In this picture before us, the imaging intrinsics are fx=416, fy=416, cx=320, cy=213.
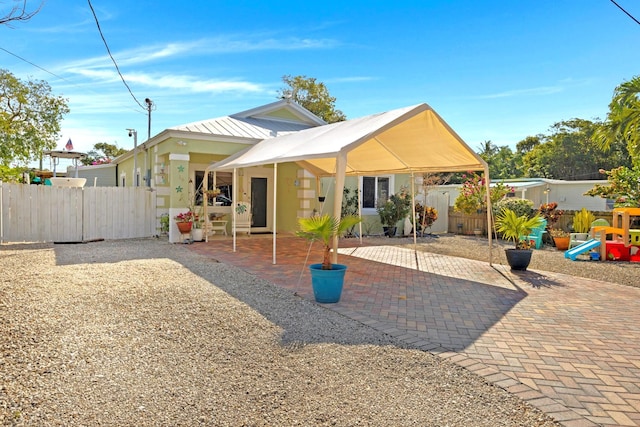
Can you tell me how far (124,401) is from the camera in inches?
108

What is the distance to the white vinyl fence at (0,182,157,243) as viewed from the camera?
11008mm

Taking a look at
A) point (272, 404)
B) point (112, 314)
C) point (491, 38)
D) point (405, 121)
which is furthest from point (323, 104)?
point (272, 404)

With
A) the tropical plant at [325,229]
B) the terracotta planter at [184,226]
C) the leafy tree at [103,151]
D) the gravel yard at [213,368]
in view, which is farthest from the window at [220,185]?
the leafy tree at [103,151]

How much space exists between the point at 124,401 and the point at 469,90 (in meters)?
14.4

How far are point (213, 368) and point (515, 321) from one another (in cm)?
343

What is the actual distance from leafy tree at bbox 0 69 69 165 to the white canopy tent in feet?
47.2

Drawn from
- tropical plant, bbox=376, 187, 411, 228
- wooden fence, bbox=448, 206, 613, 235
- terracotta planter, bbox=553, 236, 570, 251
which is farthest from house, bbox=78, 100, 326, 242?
terracotta planter, bbox=553, 236, 570, 251

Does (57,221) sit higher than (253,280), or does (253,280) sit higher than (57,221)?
(57,221)

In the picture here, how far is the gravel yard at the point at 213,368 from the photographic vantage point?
263cm

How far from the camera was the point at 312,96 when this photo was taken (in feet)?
85.1

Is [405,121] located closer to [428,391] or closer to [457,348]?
[457,348]

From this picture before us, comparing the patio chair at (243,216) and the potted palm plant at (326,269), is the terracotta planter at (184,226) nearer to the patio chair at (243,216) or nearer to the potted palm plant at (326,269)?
the patio chair at (243,216)

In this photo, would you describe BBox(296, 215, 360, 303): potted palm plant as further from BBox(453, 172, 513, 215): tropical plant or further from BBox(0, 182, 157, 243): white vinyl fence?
BBox(453, 172, 513, 215): tropical plant

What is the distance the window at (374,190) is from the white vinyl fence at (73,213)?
7103mm
